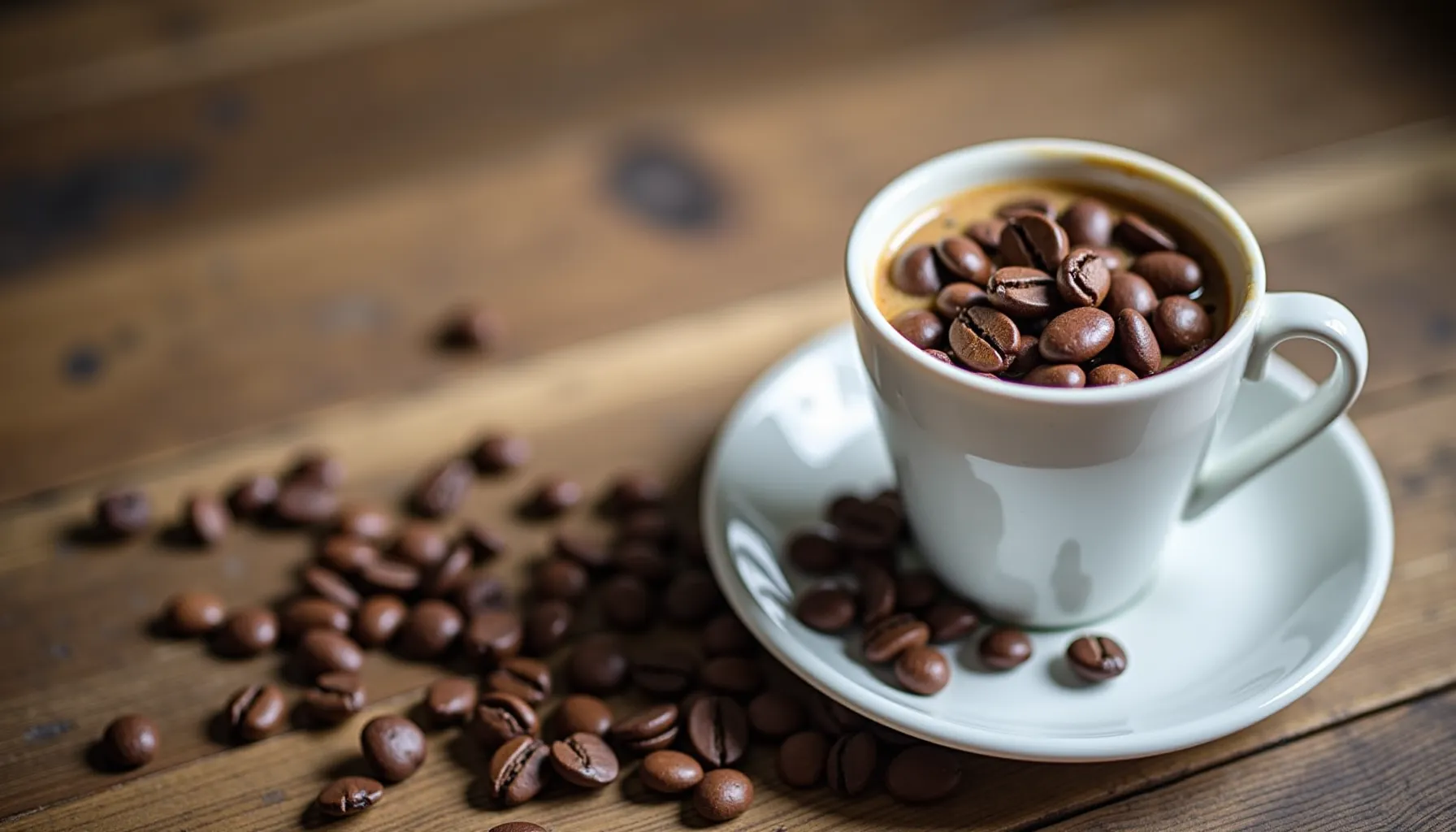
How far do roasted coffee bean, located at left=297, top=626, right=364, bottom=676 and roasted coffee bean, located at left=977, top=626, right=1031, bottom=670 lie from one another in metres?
0.62

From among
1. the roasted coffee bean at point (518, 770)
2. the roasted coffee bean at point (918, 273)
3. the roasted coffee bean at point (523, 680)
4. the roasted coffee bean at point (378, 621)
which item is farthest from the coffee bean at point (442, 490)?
the roasted coffee bean at point (918, 273)

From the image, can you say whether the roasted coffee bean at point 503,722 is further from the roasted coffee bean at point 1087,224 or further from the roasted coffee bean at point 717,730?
the roasted coffee bean at point 1087,224

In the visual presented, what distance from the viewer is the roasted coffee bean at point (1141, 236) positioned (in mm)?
1195

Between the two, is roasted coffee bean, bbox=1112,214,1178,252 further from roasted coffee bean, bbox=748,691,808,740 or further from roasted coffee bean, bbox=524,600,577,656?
roasted coffee bean, bbox=524,600,577,656

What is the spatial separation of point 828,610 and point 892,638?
0.07m

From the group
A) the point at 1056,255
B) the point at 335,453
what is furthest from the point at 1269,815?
the point at 335,453

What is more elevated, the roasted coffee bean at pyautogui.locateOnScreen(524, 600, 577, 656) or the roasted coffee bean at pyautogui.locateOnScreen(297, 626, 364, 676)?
the roasted coffee bean at pyautogui.locateOnScreen(297, 626, 364, 676)

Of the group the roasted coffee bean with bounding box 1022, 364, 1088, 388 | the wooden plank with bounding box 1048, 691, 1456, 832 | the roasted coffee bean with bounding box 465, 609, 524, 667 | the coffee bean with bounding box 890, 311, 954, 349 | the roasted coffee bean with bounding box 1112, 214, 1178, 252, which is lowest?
the wooden plank with bounding box 1048, 691, 1456, 832

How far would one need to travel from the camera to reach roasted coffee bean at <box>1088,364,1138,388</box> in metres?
1.07

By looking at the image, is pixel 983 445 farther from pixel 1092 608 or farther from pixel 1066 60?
pixel 1066 60

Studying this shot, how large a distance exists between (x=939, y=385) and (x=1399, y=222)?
3.25 feet

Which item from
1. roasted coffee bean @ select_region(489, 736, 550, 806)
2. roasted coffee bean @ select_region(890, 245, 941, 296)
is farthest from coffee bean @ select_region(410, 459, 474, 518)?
roasted coffee bean @ select_region(890, 245, 941, 296)

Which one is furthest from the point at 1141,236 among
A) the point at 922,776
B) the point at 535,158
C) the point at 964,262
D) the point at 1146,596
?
the point at 535,158

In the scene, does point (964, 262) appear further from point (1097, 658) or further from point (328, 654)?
point (328, 654)
